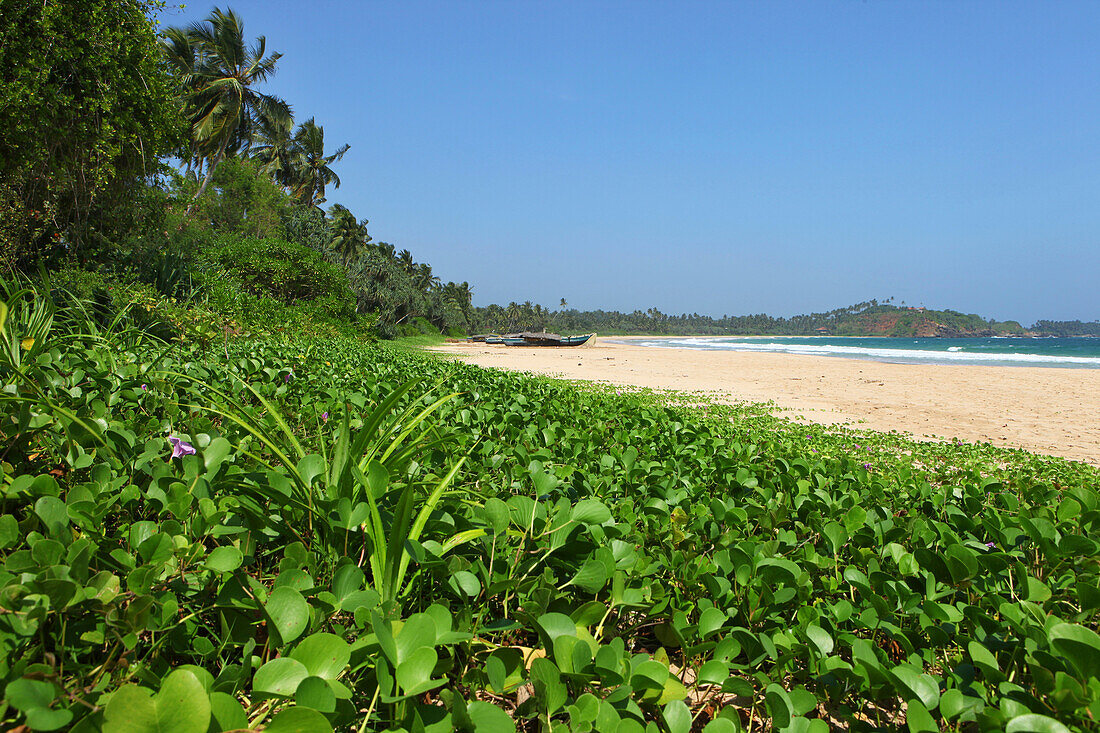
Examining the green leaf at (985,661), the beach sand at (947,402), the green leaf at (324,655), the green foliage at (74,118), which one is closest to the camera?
the green leaf at (324,655)

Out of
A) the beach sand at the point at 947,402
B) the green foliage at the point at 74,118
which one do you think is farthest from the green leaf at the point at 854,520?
the green foliage at the point at 74,118

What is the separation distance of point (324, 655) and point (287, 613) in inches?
4.4

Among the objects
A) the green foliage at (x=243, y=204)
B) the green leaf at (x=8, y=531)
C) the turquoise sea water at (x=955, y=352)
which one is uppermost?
the green foliage at (x=243, y=204)

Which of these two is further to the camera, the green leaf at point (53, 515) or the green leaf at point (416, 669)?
the green leaf at point (53, 515)

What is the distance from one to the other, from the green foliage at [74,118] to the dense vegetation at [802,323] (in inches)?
3328

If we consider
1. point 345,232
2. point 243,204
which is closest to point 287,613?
point 243,204

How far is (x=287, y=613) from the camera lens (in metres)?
0.86

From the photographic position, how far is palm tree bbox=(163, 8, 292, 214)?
21906 millimetres

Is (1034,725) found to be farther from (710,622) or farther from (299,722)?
(299,722)

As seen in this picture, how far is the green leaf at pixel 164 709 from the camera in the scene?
56cm

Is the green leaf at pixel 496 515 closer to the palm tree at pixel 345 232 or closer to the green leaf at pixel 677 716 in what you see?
the green leaf at pixel 677 716

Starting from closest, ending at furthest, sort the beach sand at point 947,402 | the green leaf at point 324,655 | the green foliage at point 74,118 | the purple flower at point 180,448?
the green leaf at point 324,655 < the purple flower at point 180,448 < the beach sand at point 947,402 < the green foliage at point 74,118

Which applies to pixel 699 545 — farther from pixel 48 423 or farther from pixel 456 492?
pixel 48 423

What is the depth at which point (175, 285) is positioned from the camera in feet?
32.0
